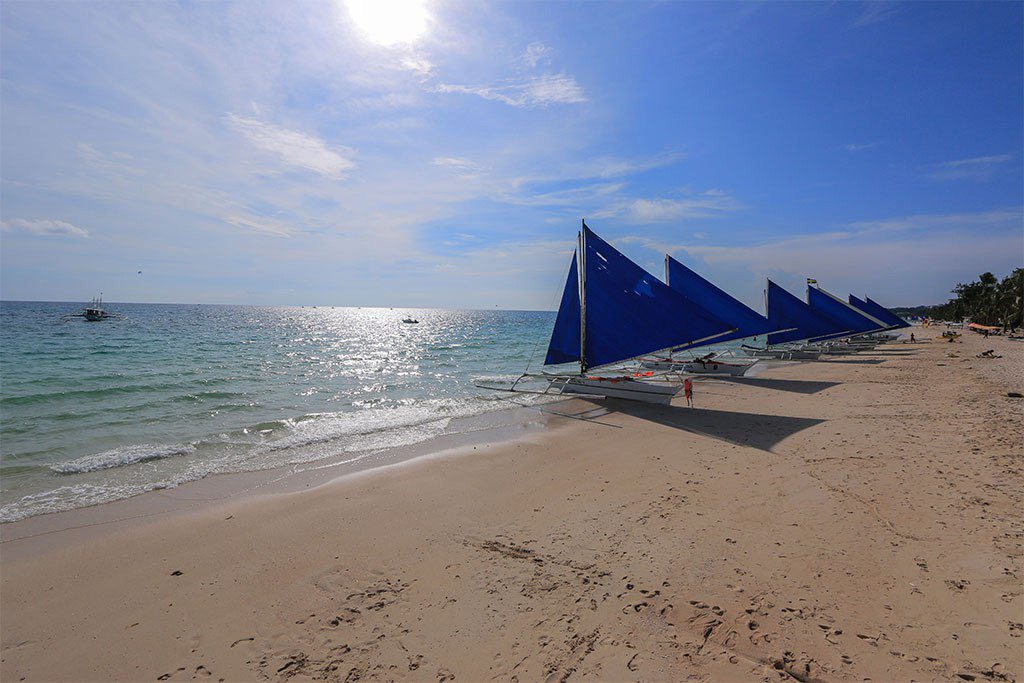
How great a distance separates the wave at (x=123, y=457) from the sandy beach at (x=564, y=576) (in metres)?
3.27

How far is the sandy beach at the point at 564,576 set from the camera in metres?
4.35

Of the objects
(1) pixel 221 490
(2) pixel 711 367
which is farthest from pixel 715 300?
(1) pixel 221 490

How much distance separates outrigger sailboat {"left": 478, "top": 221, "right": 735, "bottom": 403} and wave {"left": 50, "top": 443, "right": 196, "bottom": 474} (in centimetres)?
1205

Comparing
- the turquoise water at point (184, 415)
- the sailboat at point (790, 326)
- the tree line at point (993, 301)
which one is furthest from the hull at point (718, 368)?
the tree line at point (993, 301)

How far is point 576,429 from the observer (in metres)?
14.3

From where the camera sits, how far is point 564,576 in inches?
225

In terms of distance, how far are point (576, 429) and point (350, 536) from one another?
8.51 meters

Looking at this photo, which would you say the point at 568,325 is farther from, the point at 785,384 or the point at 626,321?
the point at 785,384

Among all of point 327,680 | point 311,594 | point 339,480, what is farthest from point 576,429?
point 327,680

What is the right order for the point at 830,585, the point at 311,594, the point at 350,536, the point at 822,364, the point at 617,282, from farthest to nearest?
1. the point at 822,364
2. the point at 617,282
3. the point at 350,536
4. the point at 311,594
5. the point at 830,585

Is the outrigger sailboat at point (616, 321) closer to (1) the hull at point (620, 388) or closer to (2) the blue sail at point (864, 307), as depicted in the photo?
(1) the hull at point (620, 388)

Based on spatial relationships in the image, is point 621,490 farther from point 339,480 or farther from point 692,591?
point 339,480

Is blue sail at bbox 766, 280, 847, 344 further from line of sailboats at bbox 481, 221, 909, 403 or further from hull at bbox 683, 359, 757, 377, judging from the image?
line of sailboats at bbox 481, 221, 909, 403

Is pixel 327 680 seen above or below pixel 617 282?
below
